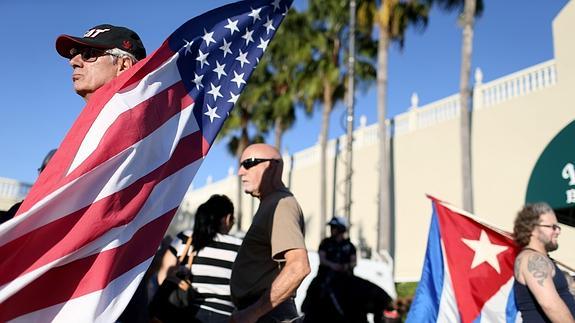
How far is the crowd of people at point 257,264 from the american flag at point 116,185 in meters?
0.20

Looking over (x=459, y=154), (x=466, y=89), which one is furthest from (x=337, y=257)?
(x=459, y=154)

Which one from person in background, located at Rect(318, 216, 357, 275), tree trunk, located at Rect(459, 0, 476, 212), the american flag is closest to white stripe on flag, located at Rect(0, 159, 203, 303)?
the american flag

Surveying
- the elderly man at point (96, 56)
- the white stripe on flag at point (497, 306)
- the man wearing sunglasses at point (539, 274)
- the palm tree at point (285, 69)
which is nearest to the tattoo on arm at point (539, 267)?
the man wearing sunglasses at point (539, 274)

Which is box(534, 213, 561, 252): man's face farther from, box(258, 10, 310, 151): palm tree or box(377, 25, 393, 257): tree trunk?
box(258, 10, 310, 151): palm tree

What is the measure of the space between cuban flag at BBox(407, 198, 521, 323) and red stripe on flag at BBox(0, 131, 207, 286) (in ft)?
13.9

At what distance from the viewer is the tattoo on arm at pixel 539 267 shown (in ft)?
13.5

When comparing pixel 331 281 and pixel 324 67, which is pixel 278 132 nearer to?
pixel 324 67

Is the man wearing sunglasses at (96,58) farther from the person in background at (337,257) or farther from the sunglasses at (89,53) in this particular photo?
the person in background at (337,257)

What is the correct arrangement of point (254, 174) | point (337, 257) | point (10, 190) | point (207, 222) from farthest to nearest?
point (10, 190) < point (337, 257) < point (207, 222) < point (254, 174)

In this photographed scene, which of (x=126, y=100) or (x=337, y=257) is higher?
(x=126, y=100)

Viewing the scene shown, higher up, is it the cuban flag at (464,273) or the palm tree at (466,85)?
the palm tree at (466,85)

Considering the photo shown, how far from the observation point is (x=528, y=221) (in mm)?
4520

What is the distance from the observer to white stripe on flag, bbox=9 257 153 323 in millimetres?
1775

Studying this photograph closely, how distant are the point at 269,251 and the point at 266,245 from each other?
0.04m
